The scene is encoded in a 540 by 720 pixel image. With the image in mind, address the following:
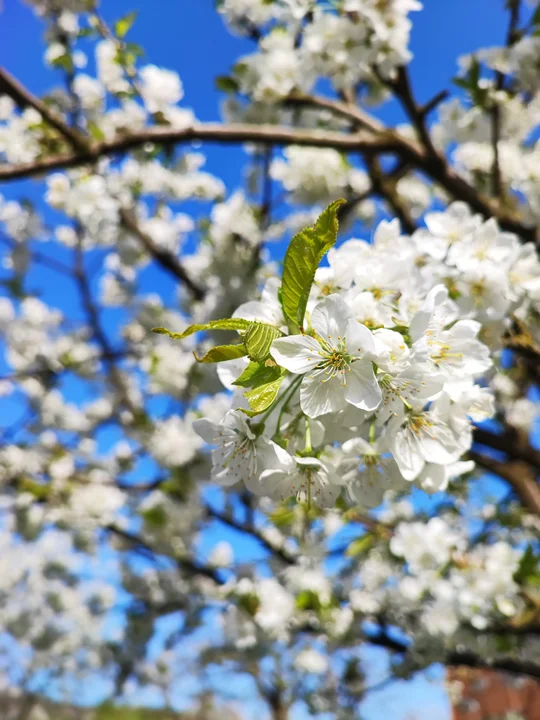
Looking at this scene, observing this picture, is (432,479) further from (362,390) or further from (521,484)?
(521,484)

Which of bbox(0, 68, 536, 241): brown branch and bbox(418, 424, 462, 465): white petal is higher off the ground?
bbox(0, 68, 536, 241): brown branch

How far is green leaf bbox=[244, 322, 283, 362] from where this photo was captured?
738 millimetres

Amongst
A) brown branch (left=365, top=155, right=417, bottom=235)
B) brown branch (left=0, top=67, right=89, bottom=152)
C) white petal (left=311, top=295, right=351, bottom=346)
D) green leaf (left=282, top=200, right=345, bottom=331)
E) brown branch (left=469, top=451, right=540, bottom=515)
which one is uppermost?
brown branch (left=365, top=155, right=417, bottom=235)

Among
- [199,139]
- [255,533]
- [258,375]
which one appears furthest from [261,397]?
[255,533]

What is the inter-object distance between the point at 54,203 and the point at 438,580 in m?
2.95

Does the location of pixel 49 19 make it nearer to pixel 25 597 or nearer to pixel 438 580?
pixel 438 580

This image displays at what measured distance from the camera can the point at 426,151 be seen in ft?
6.98

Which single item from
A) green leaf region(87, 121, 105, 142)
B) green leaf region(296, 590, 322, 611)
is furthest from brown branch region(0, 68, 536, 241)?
green leaf region(296, 590, 322, 611)

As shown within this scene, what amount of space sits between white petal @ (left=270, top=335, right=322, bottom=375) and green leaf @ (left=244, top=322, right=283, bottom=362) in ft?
0.05

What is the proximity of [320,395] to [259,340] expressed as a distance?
127 millimetres

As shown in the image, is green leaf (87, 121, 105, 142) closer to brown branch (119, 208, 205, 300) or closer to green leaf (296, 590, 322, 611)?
brown branch (119, 208, 205, 300)

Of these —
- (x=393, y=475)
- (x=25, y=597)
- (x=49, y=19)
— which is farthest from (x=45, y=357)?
(x=25, y=597)

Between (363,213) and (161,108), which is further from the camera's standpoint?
(363,213)

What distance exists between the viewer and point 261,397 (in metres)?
0.72
